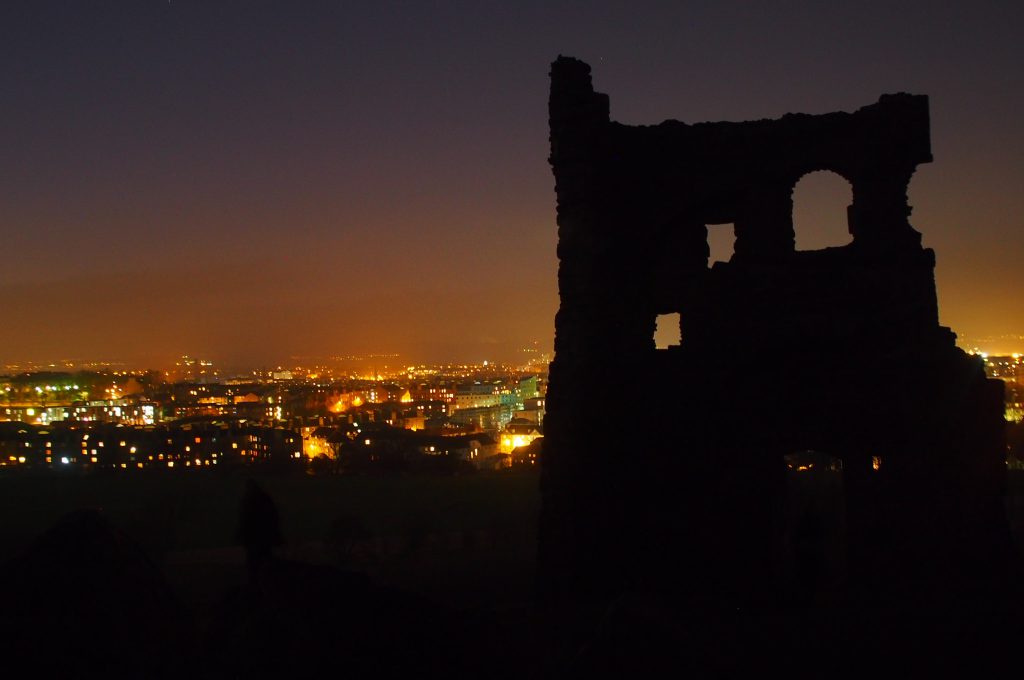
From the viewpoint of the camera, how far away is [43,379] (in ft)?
355

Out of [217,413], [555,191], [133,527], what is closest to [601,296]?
[555,191]

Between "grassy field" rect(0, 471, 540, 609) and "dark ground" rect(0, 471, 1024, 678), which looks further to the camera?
"grassy field" rect(0, 471, 540, 609)

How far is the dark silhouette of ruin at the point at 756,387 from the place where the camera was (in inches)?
394

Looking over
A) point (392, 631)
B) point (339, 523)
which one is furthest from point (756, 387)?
point (339, 523)

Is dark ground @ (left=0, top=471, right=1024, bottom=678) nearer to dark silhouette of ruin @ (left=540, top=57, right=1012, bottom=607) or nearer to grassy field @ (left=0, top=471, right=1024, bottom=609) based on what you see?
dark silhouette of ruin @ (left=540, top=57, right=1012, bottom=607)

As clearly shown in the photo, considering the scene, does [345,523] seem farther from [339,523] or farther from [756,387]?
[756,387]

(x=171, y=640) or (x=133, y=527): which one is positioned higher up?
(x=171, y=640)

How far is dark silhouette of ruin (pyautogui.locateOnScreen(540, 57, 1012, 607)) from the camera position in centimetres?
1001

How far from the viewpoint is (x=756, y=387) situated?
10523 mm

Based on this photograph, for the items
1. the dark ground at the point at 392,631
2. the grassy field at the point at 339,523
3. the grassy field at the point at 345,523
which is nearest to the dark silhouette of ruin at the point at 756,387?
the dark ground at the point at 392,631

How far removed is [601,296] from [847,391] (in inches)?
128

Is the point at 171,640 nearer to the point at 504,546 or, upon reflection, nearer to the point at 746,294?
the point at 746,294

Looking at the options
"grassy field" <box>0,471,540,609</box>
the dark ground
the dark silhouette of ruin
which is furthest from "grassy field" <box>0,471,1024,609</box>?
the dark ground

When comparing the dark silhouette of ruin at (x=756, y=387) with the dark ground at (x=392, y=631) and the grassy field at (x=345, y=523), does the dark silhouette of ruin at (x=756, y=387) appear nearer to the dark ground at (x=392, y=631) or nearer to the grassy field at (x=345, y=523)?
the dark ground at (x=392, y=631)
